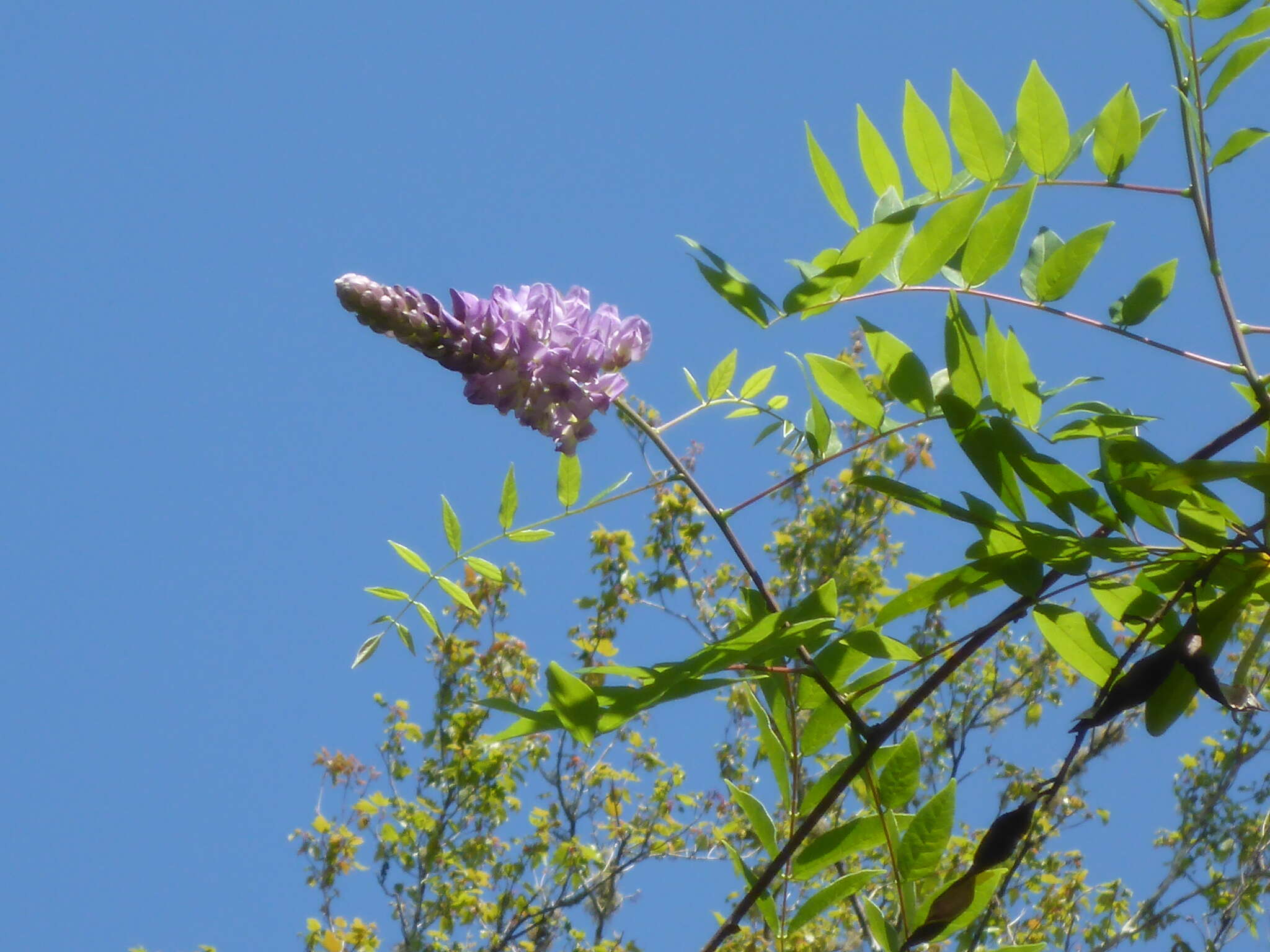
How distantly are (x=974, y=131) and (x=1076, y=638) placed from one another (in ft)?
1.89

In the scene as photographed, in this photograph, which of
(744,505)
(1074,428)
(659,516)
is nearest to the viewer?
(1074,428)

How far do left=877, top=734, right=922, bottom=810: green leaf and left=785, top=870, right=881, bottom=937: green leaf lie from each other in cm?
8

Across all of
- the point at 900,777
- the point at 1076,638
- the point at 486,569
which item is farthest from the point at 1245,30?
the point at 486,569

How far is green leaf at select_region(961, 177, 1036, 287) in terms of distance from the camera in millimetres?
1290

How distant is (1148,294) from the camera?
4.44 ft

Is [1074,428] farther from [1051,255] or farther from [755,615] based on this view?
[755,615]

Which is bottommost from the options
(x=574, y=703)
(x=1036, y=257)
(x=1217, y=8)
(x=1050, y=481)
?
(x=574, y=703)

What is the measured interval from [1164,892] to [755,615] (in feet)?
14.8

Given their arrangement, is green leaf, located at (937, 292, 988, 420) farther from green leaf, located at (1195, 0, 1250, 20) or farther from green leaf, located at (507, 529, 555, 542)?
green leaf, located at (507, 529, 555, 542)

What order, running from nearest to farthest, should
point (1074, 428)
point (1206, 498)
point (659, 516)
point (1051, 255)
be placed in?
point (1206, 498), point (1074, 428), point (1051, 255), point (659, 516)

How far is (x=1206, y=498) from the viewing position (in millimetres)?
1136

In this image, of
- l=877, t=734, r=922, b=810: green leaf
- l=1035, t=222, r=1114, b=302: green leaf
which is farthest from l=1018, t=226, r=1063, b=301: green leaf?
l=877, t=734, r=922, b=810: green leaf

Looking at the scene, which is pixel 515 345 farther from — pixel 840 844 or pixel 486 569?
pixel 840 844

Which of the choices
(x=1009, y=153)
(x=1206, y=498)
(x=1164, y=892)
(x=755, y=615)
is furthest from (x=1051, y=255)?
(x=1164, y=892)
